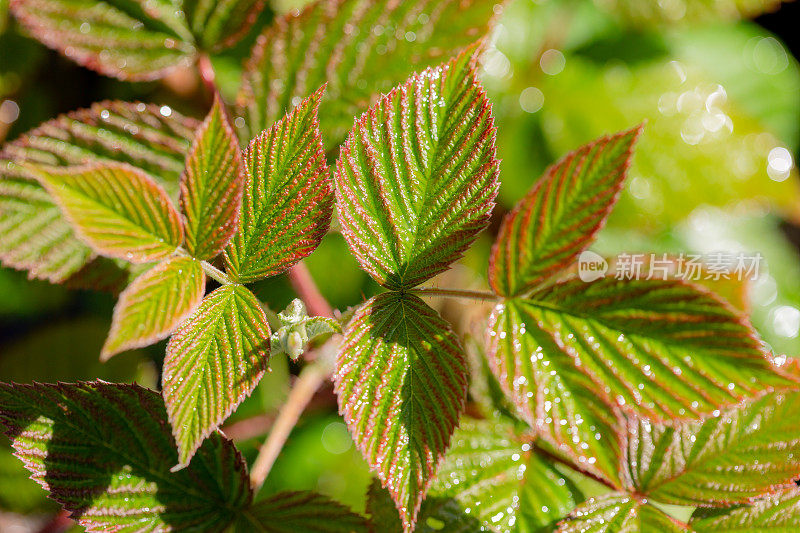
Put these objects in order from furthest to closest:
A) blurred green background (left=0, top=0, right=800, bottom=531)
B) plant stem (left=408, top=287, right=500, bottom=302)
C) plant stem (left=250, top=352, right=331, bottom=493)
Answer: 1. blurred green background (left=0, top=0, right=800, bottom=531)
2. plant stem (left=250, top=352, right=331, bottom=493)
3. plant stem (left=408, top=287, right=500, bottom=302)

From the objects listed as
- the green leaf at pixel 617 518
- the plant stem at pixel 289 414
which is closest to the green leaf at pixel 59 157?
the plant stem at pixel 289 414

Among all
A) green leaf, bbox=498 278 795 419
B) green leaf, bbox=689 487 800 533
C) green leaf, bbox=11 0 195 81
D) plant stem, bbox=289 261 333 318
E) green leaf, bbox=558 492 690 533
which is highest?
green leaf, bbox=11 0 195 81

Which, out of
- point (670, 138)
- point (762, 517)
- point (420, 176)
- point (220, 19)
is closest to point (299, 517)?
point (420, 176)

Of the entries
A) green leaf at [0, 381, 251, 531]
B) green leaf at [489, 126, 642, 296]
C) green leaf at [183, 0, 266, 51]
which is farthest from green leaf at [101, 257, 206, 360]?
green leaf at [183, 0, 266, 51]

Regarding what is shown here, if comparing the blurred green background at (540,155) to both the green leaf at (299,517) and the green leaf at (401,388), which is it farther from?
the green leaf at (401,388)

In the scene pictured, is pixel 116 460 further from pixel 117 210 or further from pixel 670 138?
pixel 670 138

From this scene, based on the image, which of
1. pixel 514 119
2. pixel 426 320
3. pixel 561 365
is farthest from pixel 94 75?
pixel 561 365

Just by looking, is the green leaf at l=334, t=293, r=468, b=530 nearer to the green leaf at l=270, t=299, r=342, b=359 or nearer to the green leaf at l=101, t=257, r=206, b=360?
the green leaf at l=270, t=299, r=342, b=359
